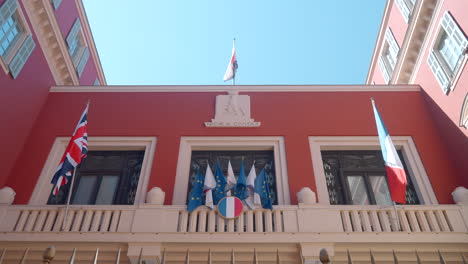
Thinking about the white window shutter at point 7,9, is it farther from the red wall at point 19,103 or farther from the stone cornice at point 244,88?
the stone cornice at point 244,88

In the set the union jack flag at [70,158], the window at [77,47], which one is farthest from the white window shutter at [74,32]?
the union jack flag at [70,158]

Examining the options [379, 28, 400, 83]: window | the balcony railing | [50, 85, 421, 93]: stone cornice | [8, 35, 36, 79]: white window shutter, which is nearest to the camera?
the balcony railing

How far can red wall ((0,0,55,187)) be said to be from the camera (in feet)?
32.9

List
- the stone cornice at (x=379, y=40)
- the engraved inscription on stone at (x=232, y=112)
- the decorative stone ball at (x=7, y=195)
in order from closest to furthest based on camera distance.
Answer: the decorative stone ball at (x=7, y=195) < the engraved inscription on stone at (x=232, y=112) < the stone cornice at (x=379, y=40)

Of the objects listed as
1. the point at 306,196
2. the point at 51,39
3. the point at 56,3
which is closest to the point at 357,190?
the point at 306,196

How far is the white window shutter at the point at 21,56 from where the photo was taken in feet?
34.9

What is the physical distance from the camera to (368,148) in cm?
1061

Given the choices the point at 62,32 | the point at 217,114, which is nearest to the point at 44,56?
the point at 62,32

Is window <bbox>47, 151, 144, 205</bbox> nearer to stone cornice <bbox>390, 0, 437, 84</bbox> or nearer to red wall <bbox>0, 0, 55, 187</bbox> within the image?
red wall <bbox>0, 0, 55, 187</bbox>

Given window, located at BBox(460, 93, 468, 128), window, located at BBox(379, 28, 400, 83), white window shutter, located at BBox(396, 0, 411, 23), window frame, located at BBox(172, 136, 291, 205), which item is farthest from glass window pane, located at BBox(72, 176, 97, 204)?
white window shutter, located at BBox(396, 0, 411, 23)

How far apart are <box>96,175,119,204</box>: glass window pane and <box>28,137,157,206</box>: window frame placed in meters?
0.82

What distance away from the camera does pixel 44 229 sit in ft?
27.5

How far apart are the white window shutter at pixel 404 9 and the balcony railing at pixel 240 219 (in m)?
6.93

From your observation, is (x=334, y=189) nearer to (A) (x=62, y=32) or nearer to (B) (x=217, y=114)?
(B) (x=217, y=114)
